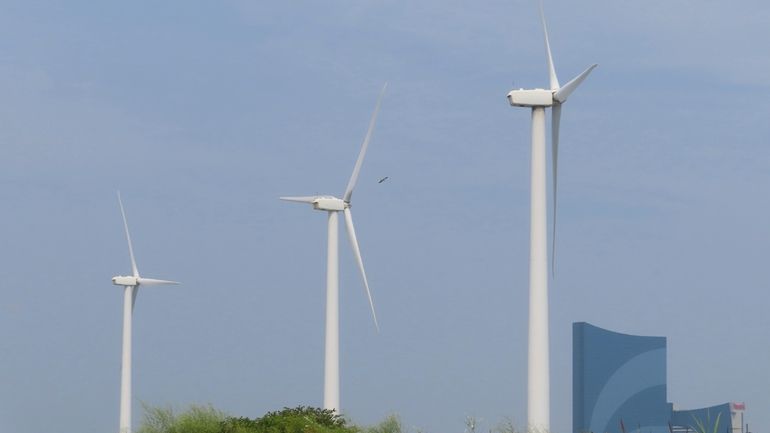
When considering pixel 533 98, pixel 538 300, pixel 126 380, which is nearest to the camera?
pixel 538 300

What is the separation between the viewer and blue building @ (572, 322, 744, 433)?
7121 inches

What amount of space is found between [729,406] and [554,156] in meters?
160

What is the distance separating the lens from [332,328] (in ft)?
230

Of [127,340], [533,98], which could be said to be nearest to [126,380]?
[127,340]

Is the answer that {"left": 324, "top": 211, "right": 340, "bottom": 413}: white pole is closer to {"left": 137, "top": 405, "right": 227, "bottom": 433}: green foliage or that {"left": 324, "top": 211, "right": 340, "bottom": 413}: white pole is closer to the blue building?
{"left": 137, "top": 405, "right": 227, "bottom": 433}: green foliage

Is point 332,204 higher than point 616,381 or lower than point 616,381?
higher

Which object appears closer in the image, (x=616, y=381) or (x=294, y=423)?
(x=294, y=423)

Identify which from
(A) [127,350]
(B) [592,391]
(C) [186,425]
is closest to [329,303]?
(C) [186,425]

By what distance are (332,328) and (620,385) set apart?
123 metres

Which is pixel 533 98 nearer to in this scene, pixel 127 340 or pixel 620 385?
pixel 127 340

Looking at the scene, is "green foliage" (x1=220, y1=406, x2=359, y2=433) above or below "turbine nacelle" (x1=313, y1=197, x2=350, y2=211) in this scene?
below

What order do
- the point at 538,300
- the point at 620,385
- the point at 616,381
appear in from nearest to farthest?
1. the point at 538,300
2. the point at 616,381
3. the point at 620,385

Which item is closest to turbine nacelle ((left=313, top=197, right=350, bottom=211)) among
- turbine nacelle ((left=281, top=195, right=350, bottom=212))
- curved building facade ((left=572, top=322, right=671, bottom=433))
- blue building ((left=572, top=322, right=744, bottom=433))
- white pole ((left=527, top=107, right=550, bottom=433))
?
turbine nacelle ((left=281, top=195, right=350, bottom=212))

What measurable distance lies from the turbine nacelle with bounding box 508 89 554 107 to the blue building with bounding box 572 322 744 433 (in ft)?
452
